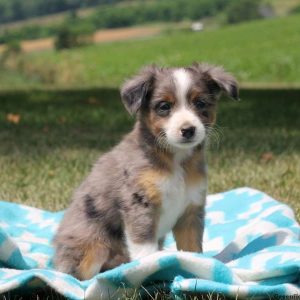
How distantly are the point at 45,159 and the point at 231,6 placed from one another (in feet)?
129

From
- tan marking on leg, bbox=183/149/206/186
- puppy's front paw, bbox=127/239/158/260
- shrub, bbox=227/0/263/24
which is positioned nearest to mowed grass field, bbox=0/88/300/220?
tan marking on leg, bbox=183/149/206/186

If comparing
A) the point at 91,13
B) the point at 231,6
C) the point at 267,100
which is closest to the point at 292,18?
the point at 231,6

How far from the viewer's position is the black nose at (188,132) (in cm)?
379

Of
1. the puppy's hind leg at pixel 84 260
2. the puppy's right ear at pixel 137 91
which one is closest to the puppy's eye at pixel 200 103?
the puppy's right ear at pixel 137 91

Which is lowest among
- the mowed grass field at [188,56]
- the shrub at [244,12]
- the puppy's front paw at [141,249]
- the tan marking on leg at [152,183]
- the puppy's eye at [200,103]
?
the shrub at [244,12]

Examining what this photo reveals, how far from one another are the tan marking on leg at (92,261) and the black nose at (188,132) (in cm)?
85

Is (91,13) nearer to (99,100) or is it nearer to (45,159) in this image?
(99,100)

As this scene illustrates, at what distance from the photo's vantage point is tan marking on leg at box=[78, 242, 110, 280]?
158 inches

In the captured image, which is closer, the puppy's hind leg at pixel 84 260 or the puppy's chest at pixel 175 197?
the puppy's chest at pixel 175 197

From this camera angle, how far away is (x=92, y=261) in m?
4.02

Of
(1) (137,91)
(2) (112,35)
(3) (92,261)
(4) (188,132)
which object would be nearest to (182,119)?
(4) (188,132)

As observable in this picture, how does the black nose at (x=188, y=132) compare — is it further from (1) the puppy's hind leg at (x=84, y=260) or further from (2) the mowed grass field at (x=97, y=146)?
(1) the puppy's hind leg at (x=84, y=260)

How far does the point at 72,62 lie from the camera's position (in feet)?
100

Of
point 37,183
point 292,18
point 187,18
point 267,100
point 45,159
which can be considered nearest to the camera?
point 37,183
